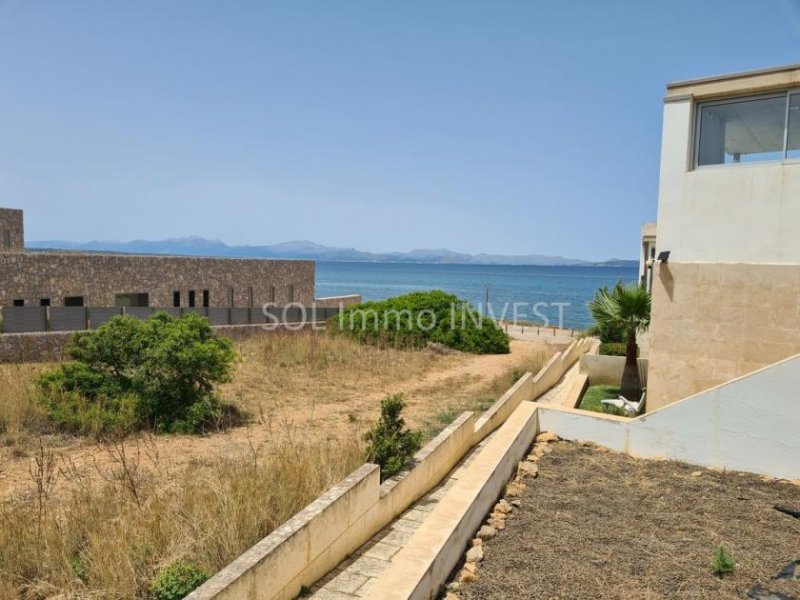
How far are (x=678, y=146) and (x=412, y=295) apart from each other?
18.1 metres

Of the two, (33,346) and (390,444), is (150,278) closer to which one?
(33,346)

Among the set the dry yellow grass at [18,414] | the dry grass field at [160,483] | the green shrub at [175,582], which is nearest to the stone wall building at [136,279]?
the dry grass field at [160,483]

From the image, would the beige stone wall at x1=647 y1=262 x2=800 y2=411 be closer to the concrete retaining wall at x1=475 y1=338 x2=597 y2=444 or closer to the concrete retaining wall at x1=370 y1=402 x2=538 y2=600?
the concrete retaining wall at x1=475 y1=338 x2=597 y2=444

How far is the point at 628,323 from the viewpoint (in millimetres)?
12414

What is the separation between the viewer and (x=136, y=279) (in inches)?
879

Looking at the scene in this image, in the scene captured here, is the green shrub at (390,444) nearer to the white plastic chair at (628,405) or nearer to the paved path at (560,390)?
the paved path at (560,390)

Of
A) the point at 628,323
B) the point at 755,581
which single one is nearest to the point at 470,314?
the point at 628,323

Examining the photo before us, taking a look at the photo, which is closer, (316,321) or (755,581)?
(755,581)

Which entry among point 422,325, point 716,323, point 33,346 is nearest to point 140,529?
point 716,323

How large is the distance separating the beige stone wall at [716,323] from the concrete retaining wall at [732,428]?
1.22 m

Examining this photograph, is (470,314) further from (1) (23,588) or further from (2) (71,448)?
(1) (23,588)

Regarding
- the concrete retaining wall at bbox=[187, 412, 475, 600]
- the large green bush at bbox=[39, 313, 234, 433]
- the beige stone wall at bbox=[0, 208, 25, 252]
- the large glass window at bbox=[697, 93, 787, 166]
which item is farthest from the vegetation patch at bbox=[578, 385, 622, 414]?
the beige stone wall at bbox=[0, 208, 25, 252]

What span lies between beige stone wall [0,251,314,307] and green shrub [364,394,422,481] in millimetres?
17780

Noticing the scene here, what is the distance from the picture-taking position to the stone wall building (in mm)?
19172
